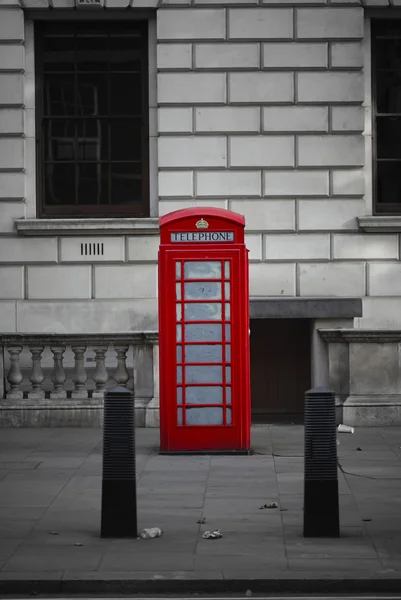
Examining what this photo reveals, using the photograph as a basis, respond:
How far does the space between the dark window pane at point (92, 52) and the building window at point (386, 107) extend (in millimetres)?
3467

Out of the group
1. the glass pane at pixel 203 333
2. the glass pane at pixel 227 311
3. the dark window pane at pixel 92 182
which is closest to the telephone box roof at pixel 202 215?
the glass pane at pixel 227 311

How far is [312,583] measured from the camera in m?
7.24

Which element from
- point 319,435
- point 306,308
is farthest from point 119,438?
point 306,308

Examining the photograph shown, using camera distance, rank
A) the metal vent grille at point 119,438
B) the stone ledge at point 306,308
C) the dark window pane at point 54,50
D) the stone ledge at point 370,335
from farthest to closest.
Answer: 1. the dark window pane at point 54,50
2. the stone ledge at point 306,308
3. the stone ledge at point 370,335
4. the metal vent grille at point 119,438

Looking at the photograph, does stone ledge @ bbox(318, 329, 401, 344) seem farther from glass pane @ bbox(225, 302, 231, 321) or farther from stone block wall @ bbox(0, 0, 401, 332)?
glass pane @ bbox(225, 302, 231, 321)

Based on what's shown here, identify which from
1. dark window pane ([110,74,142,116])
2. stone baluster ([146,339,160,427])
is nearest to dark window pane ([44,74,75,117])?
dark window pane ([110,74,142,116])

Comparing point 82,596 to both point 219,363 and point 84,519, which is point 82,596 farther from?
point 219,363

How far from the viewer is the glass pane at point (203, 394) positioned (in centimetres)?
1228

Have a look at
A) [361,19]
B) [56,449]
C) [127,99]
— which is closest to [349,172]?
[361,19]

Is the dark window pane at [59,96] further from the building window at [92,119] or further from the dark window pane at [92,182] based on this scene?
the dark window pane at [92,182]

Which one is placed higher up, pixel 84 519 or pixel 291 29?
pixel 291 29

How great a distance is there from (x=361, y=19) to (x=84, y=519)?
908 cm

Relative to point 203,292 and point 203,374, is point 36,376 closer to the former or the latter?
point 203,374

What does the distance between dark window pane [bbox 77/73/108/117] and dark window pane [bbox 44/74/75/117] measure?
104 mm
